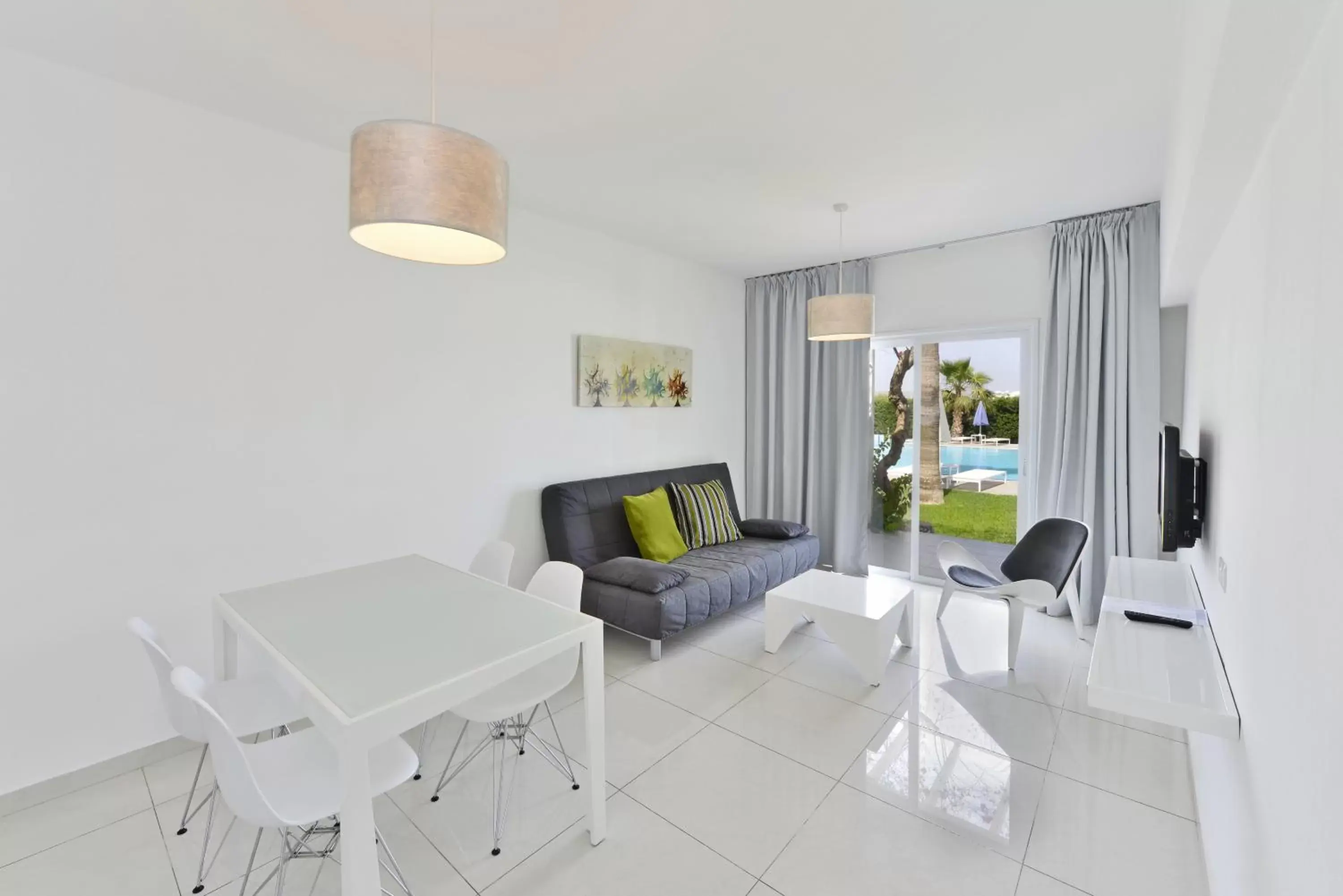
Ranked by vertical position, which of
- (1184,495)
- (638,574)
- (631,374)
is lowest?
(638,574)

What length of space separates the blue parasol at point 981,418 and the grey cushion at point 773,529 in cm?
154

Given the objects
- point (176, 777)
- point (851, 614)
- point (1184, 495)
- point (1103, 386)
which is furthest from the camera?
point (1103, 386)

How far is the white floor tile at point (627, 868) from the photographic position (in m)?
1.74

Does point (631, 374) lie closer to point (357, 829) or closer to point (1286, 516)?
point (357, 829)

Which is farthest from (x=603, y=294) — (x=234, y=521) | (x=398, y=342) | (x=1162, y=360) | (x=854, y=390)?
(x=1162, y=360)

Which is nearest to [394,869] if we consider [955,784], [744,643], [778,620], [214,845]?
[214,845]

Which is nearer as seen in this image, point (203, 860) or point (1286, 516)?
point (1286, 516)

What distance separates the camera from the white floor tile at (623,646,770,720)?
2848 mm

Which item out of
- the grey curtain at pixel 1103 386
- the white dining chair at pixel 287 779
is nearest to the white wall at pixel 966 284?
the grey curtain at pixel 1103 386

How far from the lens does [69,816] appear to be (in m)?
2.04

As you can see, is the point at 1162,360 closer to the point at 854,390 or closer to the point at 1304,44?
the point at 854,390

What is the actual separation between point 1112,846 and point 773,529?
9.15ft

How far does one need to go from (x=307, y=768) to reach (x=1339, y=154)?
2.56 meters

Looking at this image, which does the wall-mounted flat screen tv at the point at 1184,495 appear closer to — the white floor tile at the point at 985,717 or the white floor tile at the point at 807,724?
the white floor tile at the point at 985,717
